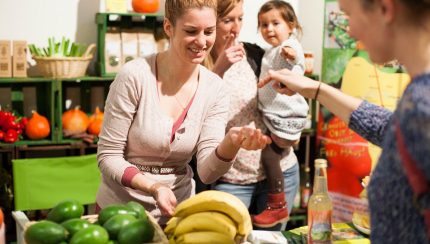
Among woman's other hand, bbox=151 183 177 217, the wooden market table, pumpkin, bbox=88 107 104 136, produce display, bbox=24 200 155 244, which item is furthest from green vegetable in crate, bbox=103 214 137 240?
pumpkin, bbox=88 107 104 136

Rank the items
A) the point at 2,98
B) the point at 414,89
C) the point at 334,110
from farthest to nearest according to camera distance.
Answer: the point at 2,98 → the point at 334,110 → the point at 414,89

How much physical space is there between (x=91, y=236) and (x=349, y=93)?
317 cm

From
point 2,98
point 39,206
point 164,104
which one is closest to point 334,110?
point 164,104

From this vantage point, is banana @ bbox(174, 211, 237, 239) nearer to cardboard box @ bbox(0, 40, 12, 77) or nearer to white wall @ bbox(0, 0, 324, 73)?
cardboard box @ bbox(0, 40, 12, 77)

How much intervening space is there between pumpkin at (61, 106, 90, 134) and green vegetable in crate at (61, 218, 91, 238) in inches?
102

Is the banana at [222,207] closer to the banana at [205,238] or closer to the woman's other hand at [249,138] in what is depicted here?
the banana at [205,238]

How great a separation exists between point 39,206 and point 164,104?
1.43 m

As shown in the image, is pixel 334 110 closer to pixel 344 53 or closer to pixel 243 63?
pixel 243 63

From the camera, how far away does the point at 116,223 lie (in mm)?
1576

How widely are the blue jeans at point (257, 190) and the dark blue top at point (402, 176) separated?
5.72 feet

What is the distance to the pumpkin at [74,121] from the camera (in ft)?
13.5

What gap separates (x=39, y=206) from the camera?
3.30m

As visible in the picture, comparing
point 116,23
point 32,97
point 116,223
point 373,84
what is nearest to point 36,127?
point 32,97

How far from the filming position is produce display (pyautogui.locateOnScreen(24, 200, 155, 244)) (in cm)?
151
